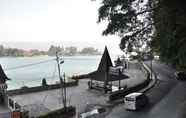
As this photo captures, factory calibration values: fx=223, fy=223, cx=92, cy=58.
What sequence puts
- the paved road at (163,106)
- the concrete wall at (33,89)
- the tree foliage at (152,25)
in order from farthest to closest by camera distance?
the concrete wall at (33,89)
the paved road at (163,106)
the tree foliage at (152,25)

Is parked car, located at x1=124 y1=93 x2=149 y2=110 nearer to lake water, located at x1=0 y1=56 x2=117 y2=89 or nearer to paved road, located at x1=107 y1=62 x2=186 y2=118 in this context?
paved road, located at x1=107 y1=62 x2=186 y2=118

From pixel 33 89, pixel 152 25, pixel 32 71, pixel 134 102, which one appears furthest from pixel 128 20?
pixel 32 71

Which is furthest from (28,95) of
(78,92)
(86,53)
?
(86,53)

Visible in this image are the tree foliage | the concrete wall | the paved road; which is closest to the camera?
the tree foliage

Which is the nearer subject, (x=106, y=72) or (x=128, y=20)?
(x=128, y=20)

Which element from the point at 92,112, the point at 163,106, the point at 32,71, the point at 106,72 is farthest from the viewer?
the point at 32,71

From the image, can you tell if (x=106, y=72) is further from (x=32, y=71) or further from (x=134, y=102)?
(x=32, y=71)

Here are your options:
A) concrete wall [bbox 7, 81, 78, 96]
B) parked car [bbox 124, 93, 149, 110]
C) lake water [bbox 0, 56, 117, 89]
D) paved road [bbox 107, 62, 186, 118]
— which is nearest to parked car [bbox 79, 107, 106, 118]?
paved road [bbox 107, 62, 186, 118]

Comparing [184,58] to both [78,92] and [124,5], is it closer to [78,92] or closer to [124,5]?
[124,5]

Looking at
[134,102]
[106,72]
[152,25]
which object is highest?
[152,25]

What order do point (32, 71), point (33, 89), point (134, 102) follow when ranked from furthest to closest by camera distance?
point (32, 71) < point (33, 89) < point (134, 102)

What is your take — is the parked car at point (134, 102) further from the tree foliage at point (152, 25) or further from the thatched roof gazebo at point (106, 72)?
the thatched roof gazebo at point (106, 72)

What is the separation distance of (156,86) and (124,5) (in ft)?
53.6

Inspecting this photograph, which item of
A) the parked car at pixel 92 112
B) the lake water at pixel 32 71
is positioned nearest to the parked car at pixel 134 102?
the parked car at pixel 92 112
